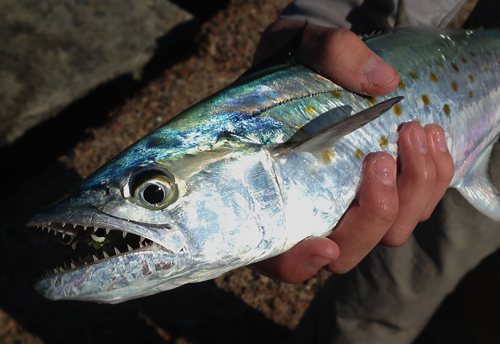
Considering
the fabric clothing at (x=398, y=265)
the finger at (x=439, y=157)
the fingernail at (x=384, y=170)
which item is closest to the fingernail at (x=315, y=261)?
the fingernail at (x=384, y=170)

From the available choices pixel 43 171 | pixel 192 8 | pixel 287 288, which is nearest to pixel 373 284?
pixel 287 288

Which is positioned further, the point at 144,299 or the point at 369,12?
the point at 144,299

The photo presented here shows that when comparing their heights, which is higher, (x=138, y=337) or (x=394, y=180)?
(x=394, y=180)

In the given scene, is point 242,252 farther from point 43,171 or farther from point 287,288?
point 43,171

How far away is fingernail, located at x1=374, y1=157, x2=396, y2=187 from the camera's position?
1693 mm

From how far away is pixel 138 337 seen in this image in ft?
11.5

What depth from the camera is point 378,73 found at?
5.69 feet

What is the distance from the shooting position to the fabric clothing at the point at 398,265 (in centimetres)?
248

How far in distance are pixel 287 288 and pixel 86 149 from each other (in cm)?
260

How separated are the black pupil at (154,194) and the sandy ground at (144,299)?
2.50m

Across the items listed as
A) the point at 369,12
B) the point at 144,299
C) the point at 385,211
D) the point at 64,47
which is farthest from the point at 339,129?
the point at 64,47

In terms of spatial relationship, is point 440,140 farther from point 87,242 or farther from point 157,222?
point 87,242

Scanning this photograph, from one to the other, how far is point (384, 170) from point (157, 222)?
3.26 feet

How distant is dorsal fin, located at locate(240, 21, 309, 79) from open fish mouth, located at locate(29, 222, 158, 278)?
0.91 m
